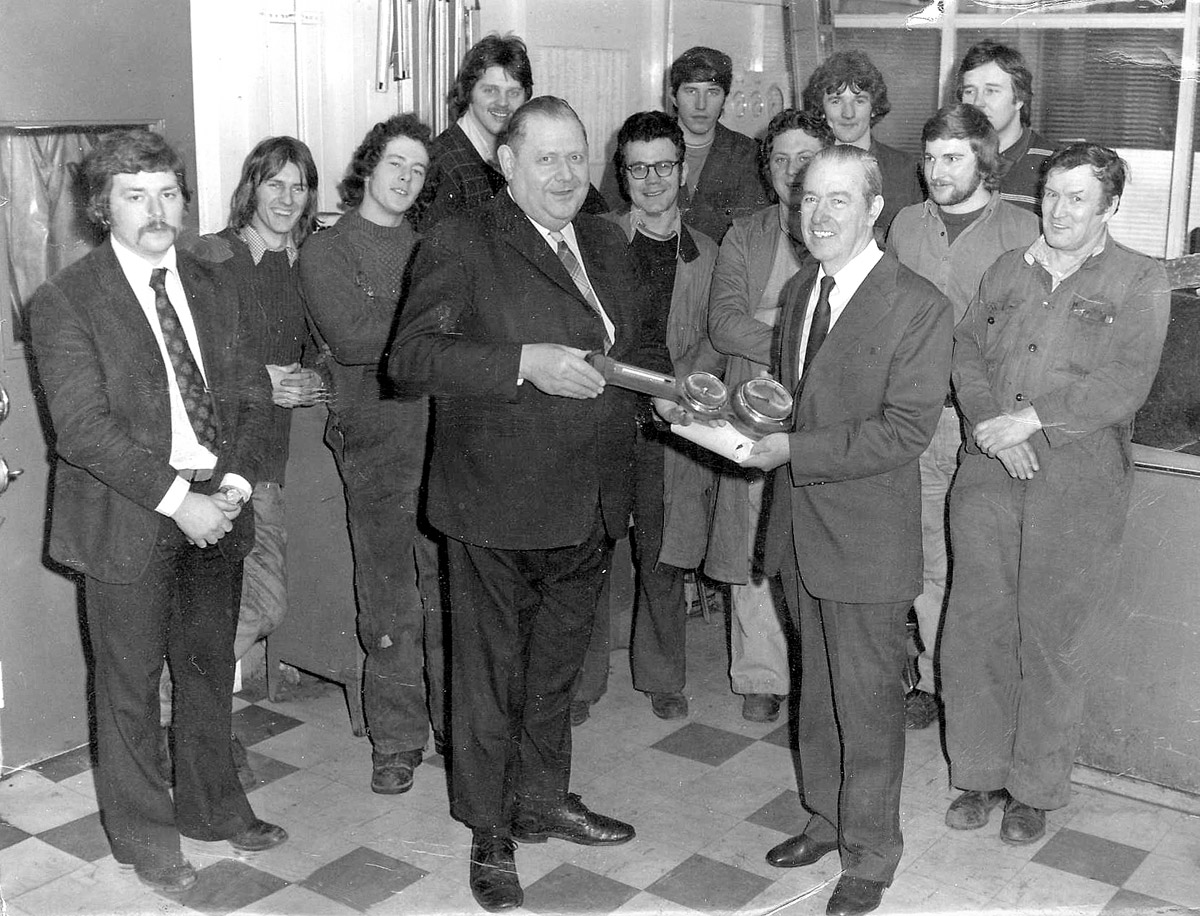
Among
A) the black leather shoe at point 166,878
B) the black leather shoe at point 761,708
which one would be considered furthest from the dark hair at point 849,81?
the black leather shoe at point 166,878

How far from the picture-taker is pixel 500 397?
2779 millimetres

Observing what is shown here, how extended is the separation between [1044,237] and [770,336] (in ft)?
2.52

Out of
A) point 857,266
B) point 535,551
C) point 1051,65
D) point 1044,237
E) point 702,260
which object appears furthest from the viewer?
point 1051,65

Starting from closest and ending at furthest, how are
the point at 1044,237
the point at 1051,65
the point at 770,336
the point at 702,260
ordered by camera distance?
1. the point at 1044,237
2. the point at 770,336
3. the point at 702,260
4. the point at 1051,65

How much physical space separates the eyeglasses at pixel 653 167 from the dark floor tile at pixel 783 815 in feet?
5.93

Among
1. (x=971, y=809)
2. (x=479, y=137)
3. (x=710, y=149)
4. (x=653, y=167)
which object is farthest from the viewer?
(x=710, y=149)

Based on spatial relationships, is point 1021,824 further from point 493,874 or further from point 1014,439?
point 493,874

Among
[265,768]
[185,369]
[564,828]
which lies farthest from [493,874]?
[185,369]

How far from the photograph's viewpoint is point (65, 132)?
344 centimetres

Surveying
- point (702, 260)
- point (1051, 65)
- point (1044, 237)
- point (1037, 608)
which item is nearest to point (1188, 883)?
point (1037, 608)

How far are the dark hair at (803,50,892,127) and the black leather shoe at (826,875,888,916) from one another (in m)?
2.28

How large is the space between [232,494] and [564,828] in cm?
117

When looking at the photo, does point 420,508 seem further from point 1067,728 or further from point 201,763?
point 1067,728

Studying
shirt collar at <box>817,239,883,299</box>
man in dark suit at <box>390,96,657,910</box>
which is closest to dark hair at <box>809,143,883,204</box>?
shirt collar at <box>817,239,883,299</box>
